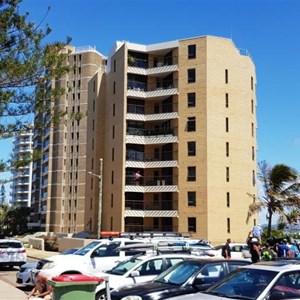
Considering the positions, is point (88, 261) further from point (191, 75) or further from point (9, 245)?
point (191, 75)

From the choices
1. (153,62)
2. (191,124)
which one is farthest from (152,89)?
(191,124)

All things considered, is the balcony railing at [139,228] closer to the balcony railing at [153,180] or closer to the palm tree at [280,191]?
the balcony railing at [153,180]

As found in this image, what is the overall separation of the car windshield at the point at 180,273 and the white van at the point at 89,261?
5.88m

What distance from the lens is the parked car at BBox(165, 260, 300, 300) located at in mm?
Answer: 7992

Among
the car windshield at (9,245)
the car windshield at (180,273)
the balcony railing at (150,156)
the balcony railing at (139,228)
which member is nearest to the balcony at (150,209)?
the balcony railing at (139,228)

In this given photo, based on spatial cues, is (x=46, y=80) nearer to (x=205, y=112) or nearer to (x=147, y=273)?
(x=147, y=273)

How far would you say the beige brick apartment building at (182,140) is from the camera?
50.5 m

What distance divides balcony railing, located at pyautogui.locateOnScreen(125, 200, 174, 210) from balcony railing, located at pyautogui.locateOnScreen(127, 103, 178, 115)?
960 cm

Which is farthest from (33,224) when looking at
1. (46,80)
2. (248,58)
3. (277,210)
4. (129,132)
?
(46,80)

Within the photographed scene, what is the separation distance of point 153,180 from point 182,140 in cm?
536

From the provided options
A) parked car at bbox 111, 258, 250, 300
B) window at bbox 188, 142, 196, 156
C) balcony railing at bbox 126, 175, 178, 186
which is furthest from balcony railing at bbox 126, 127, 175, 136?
parked car at bbox 111, 258, 250, 300

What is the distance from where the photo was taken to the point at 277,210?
35312 mm

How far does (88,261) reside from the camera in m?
18.2

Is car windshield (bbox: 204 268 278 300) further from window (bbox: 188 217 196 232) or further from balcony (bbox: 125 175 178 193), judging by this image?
balcony (bbox: 125 175 178 193)
